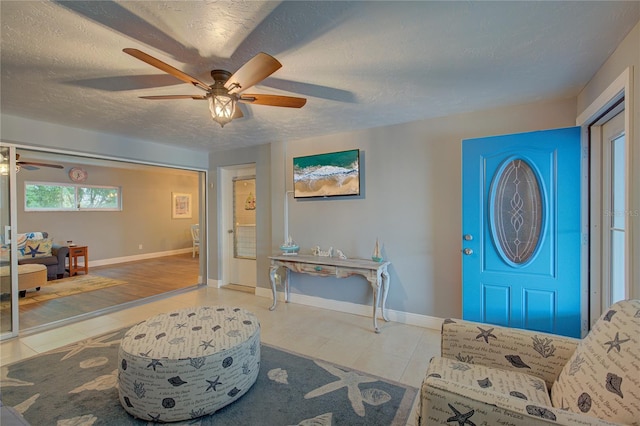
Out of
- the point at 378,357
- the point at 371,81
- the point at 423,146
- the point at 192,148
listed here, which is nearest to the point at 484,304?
the point at 378,357

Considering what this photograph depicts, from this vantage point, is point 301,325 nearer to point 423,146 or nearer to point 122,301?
point 423,146

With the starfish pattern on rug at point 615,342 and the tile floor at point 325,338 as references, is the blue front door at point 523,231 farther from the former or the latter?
the starfish pattern on rug at point 615,342

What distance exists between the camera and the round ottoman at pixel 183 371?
5.49 ft

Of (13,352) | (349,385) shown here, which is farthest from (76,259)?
(349,385)

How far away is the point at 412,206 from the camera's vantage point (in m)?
3.16

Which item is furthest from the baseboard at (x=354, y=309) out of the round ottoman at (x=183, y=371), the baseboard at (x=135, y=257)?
the baseboard at (x=135, y=257)

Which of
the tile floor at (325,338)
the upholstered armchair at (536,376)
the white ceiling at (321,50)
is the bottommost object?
the tile floor at (325,338)

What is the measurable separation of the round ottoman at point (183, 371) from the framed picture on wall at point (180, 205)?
7129 mm

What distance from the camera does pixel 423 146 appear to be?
3.09 metres

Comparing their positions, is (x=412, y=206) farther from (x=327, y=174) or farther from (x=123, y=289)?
(x=123, y=289)

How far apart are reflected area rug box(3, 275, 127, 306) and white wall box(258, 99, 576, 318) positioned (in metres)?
3.94

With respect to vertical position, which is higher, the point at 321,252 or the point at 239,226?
the point at 239,226

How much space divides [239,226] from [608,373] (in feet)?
15.0

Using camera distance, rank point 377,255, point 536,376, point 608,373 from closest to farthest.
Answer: point 608,373 < point 536,376 < point 377,255
